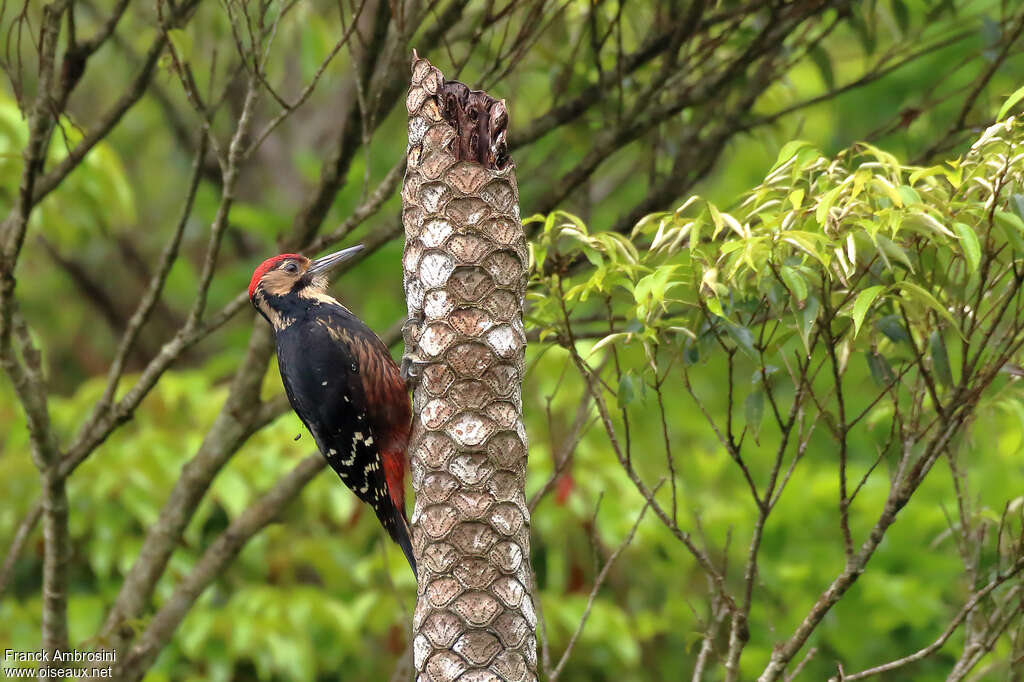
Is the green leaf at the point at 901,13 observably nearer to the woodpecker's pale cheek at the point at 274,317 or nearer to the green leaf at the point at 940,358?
the green leaf at the point at 940,358

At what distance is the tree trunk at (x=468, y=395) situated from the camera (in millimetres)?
2512

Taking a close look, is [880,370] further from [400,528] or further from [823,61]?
[823,61]

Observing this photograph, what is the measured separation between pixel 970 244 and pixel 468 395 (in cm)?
114

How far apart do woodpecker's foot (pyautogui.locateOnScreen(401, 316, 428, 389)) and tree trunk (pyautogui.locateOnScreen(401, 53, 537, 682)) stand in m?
0.02

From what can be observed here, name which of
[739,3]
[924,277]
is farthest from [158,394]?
[924,277]

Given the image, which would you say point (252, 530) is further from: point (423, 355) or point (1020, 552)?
point (1020, 552)

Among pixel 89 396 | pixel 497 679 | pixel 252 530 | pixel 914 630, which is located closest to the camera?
pixel 497 679

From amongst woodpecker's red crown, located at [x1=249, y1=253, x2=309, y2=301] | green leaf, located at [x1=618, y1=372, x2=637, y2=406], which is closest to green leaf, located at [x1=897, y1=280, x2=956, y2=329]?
green leaf, located at [x1=618, y1=372, x2=637, y2=406]

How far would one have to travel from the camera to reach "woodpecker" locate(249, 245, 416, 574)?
378 cm

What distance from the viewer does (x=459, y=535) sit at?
252 centimetres

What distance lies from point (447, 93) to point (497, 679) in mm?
1372

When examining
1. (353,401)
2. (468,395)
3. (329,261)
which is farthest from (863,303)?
(329,261)

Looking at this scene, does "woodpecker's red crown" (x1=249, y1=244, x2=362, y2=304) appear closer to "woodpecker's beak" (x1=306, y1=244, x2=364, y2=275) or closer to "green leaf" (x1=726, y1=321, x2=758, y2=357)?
"woodpecker's beak" (x1=306, y1=244, x2=364, y2=275)

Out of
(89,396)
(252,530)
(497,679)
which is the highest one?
(89,396)
